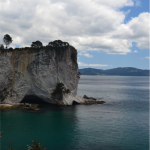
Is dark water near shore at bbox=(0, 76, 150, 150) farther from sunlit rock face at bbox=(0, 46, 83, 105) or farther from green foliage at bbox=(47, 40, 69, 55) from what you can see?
green foliage at bbox=(47, 40, 69, 55)

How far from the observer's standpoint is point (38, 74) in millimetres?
58031

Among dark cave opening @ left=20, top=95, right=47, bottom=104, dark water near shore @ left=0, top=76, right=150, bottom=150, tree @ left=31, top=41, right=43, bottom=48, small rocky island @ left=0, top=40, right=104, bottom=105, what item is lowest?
dark water near shore @ left=0, top=76, right=150, bottom=150

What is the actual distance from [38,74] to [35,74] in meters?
1.01

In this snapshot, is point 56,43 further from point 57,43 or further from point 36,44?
point 36,44

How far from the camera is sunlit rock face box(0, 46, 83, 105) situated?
54438 millimetres

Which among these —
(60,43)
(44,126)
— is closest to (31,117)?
(44,126)

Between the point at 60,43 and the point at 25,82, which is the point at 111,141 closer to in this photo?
the point at 25,82

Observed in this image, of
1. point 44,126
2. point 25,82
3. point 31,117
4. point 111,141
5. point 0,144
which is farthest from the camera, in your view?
point 25,82

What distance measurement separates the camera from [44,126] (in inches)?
1453

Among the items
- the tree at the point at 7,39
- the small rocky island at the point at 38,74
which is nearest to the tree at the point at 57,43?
the small rocky island at the point at 38,74

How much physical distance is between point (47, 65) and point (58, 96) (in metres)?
11.5

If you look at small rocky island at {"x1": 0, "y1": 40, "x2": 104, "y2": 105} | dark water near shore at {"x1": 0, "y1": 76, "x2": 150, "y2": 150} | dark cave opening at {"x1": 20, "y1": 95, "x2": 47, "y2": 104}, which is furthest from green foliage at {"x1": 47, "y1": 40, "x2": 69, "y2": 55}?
dark water near shore at {"x1": 0, "y1": 76, "x2": 150, "y2": 150}

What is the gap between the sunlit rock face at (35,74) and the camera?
5444 cm

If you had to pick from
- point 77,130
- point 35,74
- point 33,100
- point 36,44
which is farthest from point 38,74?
point 77,130
